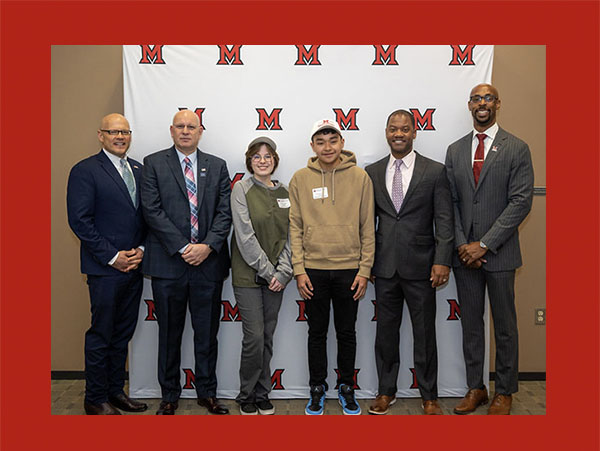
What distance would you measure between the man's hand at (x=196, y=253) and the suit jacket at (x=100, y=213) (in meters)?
0.41

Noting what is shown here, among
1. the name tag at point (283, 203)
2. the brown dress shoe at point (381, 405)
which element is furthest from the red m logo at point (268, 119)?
the brown dress shoe at point (381, 405)

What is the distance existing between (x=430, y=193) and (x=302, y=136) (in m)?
1.04

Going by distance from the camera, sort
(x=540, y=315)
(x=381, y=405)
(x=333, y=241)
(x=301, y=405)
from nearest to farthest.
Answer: (x=333, y=241), (x=381, y=405), (x=301, y=405), (x=540, y=315)

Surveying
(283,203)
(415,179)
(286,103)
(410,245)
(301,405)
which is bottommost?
(301,405)

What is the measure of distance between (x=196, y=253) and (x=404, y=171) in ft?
4.93

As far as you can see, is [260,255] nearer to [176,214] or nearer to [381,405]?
[176,214]

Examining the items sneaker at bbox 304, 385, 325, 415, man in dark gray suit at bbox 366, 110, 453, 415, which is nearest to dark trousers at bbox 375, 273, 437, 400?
man in dark gray suit at bbox 366, 110, 453, 415

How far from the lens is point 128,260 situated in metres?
2.99

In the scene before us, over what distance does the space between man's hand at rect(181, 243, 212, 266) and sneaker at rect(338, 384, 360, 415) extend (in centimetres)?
131

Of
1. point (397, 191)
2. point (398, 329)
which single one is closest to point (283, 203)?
point (397, 191)

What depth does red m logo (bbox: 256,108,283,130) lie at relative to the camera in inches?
133

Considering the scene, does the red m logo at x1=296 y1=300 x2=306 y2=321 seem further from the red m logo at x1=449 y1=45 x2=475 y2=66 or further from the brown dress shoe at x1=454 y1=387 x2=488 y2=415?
the red m logo at x1=449 y1=45 x2=475 y2=66

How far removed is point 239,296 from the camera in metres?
3.05

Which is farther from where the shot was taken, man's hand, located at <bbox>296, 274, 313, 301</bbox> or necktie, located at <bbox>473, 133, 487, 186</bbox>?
necktie, located at <bbox>473, 133, 487, 186</bbox>
